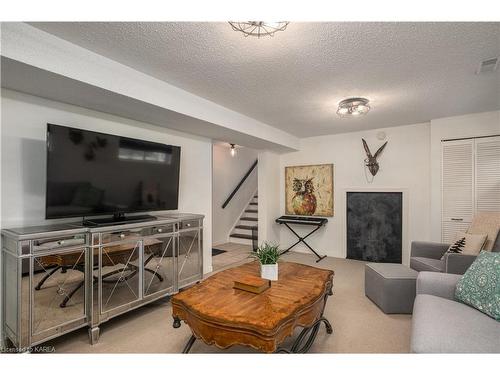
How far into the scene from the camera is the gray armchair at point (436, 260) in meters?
2.26

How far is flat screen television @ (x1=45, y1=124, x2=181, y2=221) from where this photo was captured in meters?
2.03

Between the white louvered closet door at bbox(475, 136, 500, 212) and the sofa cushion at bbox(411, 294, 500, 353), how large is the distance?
7.96 ft

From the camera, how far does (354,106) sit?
2.86 meters

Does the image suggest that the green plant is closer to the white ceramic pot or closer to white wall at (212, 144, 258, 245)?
the white ceramic pot

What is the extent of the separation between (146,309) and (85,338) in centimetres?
62

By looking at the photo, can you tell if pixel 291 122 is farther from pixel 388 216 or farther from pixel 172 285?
pixel 172 285

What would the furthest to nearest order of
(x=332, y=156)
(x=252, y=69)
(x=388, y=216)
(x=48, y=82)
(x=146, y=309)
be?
1. (x=332, y=156)
2. (x=388, y=216)
3. (x=146, y=309)
4. (x=252, y=69)
5. (x=48, y=82)

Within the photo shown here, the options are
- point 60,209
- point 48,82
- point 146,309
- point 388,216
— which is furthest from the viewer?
point 388,216

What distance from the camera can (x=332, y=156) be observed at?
15.7ft

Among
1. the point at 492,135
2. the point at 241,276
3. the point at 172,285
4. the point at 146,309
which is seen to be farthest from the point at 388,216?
the point at 146,309

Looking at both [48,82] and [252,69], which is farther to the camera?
[252,69]

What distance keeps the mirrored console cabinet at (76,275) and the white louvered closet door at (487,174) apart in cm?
403

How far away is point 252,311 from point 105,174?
71.8 inches

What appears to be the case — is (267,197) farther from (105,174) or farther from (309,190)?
(105,174)
